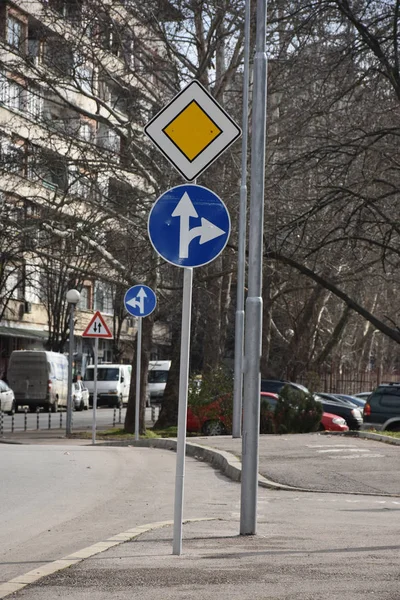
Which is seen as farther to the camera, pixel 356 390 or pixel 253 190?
pixel 356 390

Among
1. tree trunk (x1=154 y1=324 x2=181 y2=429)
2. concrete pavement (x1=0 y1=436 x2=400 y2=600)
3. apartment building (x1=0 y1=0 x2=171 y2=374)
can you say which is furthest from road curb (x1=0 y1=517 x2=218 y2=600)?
tree trunk (x1=154 y1=324 x2=181 y2=429)

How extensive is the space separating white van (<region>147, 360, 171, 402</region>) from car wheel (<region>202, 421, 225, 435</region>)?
102ft

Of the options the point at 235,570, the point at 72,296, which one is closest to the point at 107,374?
the point at 72,296

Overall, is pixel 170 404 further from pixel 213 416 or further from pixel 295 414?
pixel 295 414

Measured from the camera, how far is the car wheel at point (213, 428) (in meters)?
28.0

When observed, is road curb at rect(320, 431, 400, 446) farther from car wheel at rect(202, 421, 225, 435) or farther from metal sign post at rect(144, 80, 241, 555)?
metal sign post at rect(144, 80, 241, 555)

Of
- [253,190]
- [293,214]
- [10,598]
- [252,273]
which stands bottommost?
[10,598]

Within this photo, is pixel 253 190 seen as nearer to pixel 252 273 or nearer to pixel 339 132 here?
pixel 252 273

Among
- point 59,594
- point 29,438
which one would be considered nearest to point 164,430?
point 29,438

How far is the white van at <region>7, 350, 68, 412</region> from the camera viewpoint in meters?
49.9

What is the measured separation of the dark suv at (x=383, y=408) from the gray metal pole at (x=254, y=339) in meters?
19.8

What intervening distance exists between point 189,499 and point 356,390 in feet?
149

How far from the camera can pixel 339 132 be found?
2178 centimetres

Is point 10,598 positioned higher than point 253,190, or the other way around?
point 253,190
